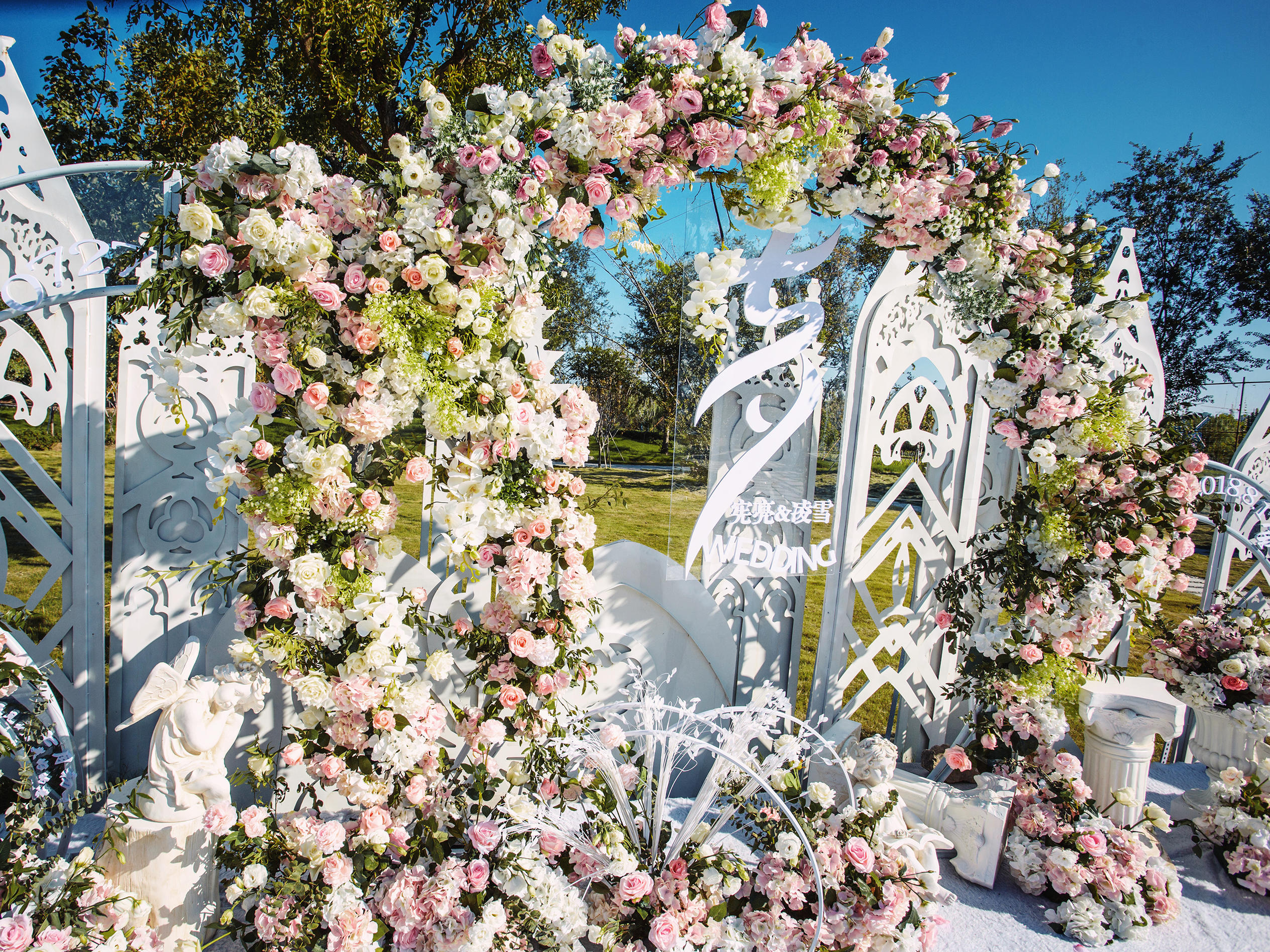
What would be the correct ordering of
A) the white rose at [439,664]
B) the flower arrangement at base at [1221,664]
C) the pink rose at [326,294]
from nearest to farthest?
1. the pink rose at [326,294]
2. the white rose at [439,664]
3. the flower arrangement at base at [1221,664]

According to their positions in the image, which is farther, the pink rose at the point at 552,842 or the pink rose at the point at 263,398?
the pink rose at the point at 552,842

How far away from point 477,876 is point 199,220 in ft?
7.11

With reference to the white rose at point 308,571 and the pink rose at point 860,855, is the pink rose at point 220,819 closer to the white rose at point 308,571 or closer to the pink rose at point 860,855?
the white rose at point 308,571

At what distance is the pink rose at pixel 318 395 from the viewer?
80.4 inches

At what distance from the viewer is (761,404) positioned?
3.43m

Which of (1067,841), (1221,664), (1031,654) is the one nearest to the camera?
(1067,841)

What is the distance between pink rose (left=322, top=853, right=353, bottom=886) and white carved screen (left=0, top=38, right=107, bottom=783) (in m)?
1.50

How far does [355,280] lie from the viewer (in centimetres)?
209

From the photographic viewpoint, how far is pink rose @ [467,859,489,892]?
227 centimetres

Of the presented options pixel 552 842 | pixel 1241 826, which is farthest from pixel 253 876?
pixel 1241 826

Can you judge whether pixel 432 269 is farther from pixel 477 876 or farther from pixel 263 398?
pixel 477 876

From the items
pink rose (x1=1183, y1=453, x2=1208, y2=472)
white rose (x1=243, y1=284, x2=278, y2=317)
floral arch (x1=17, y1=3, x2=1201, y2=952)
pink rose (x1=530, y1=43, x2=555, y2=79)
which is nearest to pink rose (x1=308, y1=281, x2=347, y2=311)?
floral arch (x1=17, y1=3, x2=1201, y2=952)

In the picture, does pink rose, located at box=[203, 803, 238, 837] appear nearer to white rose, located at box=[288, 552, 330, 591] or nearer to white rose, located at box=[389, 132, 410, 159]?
white rose, located at box=[288, 552, 330, 591]

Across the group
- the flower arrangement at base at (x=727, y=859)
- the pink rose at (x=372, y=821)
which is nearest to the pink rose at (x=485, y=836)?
the flower arrangement at base at (x=727, y=859)
